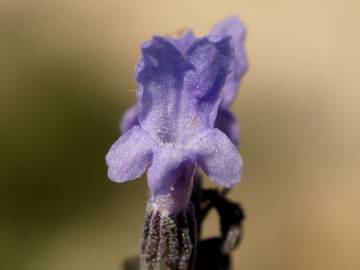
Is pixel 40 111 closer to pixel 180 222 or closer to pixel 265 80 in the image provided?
pixel 265 80

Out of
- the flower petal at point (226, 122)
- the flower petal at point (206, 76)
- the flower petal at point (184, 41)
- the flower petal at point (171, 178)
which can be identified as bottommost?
the flower petal at point (171, 178)

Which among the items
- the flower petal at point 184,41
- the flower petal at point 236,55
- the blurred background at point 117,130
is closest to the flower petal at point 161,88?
the flower petal at point 184,41

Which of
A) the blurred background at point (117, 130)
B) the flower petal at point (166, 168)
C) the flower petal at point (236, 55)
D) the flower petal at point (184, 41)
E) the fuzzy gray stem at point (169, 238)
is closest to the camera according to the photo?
the flower petal at point (166, 168)

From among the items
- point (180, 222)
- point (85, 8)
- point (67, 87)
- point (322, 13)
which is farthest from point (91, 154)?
point (180, 222)

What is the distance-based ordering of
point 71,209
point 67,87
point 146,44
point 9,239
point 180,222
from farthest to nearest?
point 67,87 < point 71,209 < point 9,239 < point 180,222 < point 146,44

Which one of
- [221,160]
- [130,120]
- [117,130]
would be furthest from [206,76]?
[117,130]

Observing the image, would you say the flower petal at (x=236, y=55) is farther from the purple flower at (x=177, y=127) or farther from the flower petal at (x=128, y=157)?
the flower petal at (x=128, y=157)

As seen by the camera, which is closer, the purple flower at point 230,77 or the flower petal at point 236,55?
the purple flower at point 230,77

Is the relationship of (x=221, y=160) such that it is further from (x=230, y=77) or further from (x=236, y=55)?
(x=236, y=55)
